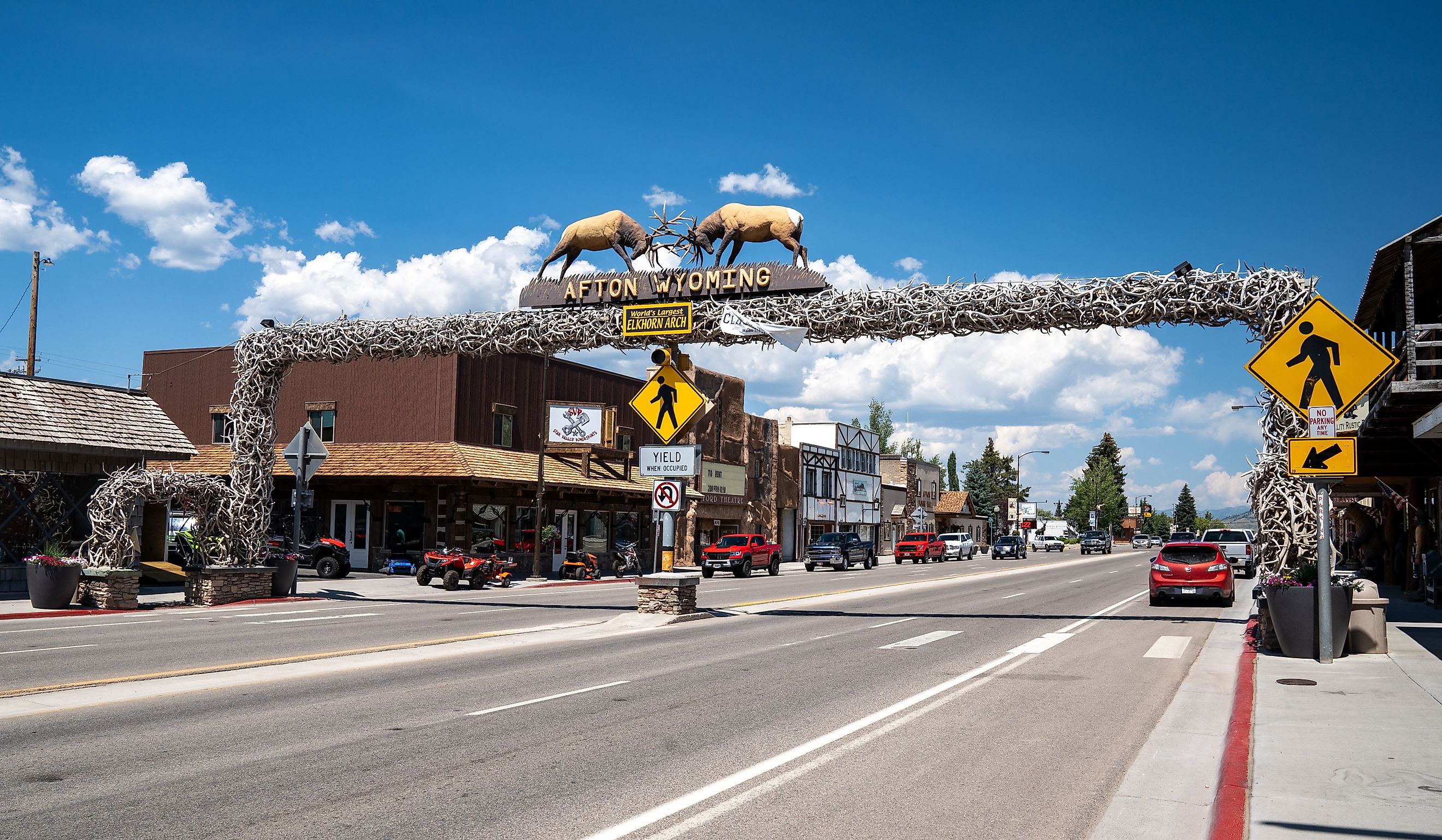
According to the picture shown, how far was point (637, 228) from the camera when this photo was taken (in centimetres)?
2036

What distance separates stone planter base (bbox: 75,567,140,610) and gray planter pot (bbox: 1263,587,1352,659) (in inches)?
792

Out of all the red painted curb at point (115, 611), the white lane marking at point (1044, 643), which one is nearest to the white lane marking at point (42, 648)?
the red painted curb at point (115, 611)

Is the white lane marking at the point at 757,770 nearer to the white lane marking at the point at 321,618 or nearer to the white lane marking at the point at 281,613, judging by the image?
the white lane marking at the point at 321,618

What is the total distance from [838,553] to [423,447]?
21457 millimetres

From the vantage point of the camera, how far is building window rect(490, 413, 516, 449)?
40.4 m

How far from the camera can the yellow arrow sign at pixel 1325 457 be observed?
40.0 feet

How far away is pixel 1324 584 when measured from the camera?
41.0ft

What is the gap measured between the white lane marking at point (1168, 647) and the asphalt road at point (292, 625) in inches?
378

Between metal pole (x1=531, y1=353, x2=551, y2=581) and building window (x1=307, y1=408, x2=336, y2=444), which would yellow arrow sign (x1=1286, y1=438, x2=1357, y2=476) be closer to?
metal pole (x1=531, y1=353, x2=551, y2=581)

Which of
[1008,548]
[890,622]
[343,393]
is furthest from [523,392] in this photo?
[1008,548]

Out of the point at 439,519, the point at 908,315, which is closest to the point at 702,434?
the point at 439,519

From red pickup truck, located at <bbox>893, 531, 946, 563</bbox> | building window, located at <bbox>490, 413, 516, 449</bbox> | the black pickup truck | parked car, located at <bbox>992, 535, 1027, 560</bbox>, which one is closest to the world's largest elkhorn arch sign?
building window, located at <bbox>490, 413, 516, 449</bbox>

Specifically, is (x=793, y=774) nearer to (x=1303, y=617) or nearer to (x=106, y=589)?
(x=1303, y=617)

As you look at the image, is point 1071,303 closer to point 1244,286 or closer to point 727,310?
point 1244,286
